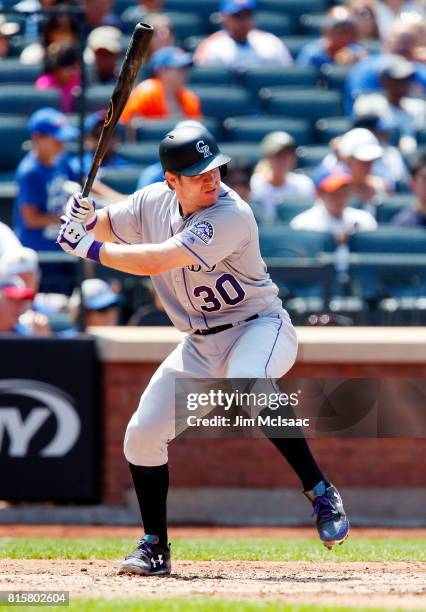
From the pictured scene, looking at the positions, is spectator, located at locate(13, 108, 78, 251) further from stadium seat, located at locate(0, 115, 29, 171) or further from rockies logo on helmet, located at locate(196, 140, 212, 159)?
rockies logo on helmet, located at locate(196, 140, 212, 159)

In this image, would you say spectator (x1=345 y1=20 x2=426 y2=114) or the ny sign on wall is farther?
spectator (x1=345 y1=20 x2=426 y2=114)

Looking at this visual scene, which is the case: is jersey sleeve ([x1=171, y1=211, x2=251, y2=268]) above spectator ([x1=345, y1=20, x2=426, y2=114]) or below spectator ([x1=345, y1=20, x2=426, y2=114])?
below

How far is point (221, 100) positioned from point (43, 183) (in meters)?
2.75

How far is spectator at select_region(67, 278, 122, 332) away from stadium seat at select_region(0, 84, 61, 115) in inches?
69.9

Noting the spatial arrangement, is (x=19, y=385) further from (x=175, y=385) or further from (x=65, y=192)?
(x=175, y=385)

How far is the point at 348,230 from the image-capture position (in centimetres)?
894

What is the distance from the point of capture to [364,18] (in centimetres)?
1223


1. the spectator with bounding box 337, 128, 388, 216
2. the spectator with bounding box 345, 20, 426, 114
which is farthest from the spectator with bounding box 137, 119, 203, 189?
the spectator with bounding box 345, 20, 426, 114

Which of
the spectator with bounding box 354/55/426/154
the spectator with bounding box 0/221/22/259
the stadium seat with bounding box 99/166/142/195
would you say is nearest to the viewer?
the spectator with bounding box 0/221/22/259

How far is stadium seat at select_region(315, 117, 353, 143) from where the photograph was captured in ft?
35.3

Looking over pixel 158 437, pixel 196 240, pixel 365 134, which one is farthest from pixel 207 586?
pixel 365 134

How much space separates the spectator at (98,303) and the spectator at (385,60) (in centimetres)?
353

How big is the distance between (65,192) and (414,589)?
4.62 m

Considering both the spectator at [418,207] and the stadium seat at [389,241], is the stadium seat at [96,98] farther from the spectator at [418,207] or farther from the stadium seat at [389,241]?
the spectator at [418,207]
